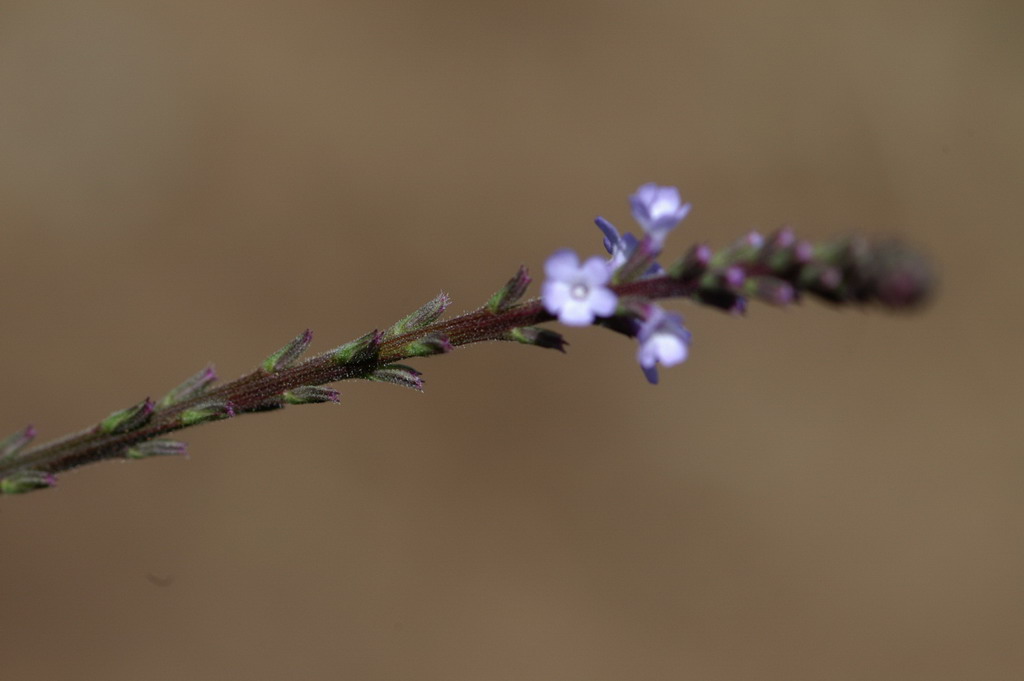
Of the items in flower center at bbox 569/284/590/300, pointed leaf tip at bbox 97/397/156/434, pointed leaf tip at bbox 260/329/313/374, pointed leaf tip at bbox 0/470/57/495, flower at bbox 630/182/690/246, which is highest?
flower at bbox 630/182/690/246

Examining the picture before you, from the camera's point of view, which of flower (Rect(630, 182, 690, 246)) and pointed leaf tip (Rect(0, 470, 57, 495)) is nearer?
flower (Rect(630, 182, 690, 246))

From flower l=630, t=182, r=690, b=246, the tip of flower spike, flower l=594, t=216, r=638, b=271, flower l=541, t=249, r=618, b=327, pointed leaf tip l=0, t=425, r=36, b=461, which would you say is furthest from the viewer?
pointed leaf tip l=0, t=425, r=36, b=461

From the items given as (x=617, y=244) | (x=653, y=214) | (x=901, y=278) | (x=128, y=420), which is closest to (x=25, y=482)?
(x=128, y=420)

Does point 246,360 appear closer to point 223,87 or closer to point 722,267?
point 223,87

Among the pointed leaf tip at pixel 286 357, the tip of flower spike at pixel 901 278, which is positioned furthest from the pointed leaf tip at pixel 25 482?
the tip of flower spike at pixel 901 278

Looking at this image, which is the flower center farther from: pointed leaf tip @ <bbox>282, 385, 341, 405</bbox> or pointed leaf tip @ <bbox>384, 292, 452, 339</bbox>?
pointed leaf tip @ <bbox>282, 385, 341, 405</bbox>

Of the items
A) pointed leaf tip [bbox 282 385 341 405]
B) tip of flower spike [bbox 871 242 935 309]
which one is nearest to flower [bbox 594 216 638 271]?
tip of flower spike [bbox 871 242 935 309]

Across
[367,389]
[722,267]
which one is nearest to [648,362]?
[722,267]

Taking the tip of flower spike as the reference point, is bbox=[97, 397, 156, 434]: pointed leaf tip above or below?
below
